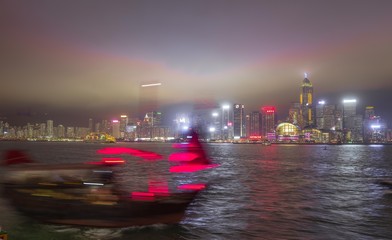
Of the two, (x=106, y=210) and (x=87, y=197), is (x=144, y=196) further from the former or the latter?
(x=87, y=197)

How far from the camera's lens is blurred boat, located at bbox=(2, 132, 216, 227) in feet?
52.6

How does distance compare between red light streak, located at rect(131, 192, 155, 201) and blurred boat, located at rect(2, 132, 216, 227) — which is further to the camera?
blurred boat, located at rect(2, 132, 216, 227)

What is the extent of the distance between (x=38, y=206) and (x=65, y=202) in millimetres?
1443

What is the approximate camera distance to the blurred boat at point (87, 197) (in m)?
16.0

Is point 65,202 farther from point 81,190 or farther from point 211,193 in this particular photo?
point 211,193

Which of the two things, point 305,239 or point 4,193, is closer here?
point 305,239

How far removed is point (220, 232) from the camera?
17344 millimetres

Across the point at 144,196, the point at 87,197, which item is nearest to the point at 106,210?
the point at 87,197

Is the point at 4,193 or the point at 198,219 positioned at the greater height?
the point at 4,193

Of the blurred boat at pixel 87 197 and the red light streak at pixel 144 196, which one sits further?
the blurred boat at pixel 87 197

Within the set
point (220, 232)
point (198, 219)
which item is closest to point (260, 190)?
point (198, 219)

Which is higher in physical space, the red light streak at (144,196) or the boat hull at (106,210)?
the red light streak at (144,196)

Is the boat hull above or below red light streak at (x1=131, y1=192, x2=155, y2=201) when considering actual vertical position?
below

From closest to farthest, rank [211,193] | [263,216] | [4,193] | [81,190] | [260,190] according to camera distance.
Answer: [81,190] < [4,193] < [263,216] < [211,193] < [260,190]
